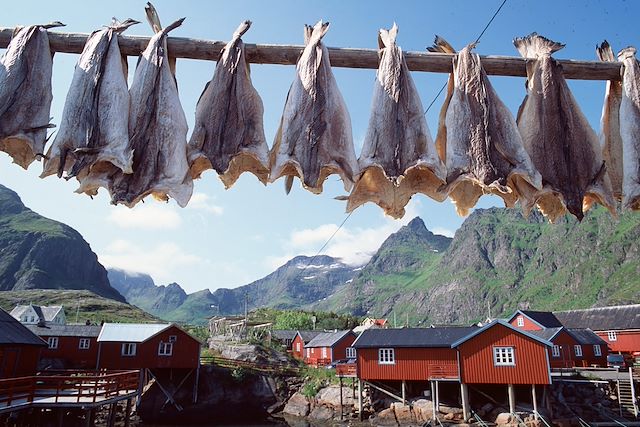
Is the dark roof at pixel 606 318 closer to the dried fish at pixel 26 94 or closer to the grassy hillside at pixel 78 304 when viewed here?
the dried fish at pixel 26 94

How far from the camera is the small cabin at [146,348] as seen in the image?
51688 millimetres

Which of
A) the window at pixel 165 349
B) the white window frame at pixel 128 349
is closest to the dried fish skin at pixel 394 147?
the white window frame at pixel 128 349

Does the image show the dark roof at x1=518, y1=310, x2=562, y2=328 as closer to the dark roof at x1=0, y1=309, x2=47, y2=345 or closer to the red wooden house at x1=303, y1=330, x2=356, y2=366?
the red wooden house at x1=303, y1=330, x2=356, y2=366

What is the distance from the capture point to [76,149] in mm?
2760

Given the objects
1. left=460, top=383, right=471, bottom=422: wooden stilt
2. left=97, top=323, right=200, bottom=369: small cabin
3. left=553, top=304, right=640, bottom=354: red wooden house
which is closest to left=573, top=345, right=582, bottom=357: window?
left=553, top=304, right=640, bottom=354: red wooden house

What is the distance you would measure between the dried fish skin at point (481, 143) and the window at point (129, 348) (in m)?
55.1

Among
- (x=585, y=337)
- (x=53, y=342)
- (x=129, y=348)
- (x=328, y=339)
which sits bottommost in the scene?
(x=129, y=348)

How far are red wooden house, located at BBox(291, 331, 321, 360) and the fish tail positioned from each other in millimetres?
76481

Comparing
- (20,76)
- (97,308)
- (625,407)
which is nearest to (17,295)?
(97,308)

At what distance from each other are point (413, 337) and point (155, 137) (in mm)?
47146

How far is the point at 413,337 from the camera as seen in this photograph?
1857 inches

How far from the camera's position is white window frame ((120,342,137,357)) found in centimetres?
5166

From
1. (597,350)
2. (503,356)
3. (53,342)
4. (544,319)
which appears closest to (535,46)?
(503,356)

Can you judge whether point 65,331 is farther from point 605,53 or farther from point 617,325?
point 617,325
